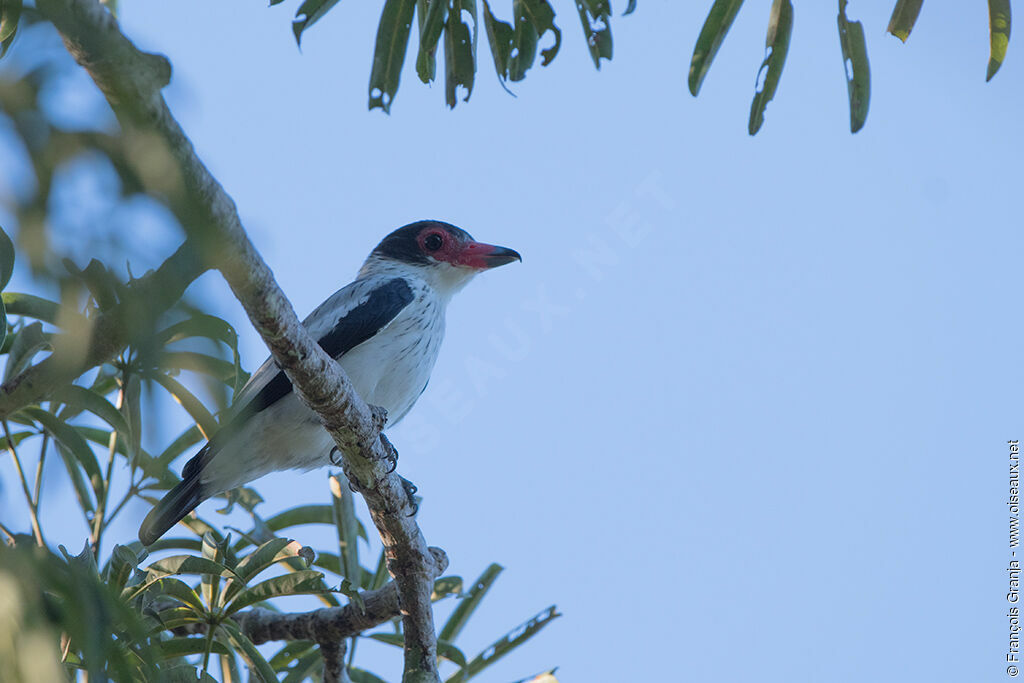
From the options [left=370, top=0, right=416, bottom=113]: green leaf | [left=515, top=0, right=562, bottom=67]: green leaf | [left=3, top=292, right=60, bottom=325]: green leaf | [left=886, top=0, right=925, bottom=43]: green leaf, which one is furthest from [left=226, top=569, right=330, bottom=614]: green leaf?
[left=886, top=0, right=925, bottom=43]: green leaf

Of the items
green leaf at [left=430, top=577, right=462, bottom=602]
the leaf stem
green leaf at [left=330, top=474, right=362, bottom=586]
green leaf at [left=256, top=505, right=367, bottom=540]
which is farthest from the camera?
green leaf at [left=256, top=505, right=367, bottom=540]

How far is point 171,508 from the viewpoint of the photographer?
4.25m

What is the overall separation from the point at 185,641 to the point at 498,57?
249 cm

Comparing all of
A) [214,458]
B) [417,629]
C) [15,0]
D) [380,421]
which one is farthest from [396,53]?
[15,0]

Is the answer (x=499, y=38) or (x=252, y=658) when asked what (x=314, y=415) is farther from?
(x=499, y=38)

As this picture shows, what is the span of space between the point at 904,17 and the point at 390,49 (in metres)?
1.92

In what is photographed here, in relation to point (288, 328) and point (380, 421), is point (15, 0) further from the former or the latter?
point (380, 421)

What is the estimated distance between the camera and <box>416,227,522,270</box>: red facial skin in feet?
18.9

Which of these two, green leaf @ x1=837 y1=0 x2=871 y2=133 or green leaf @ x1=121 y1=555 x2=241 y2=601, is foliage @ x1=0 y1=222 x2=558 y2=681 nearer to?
green leaf @ x1=121 y1=555 x2=241 y2=601

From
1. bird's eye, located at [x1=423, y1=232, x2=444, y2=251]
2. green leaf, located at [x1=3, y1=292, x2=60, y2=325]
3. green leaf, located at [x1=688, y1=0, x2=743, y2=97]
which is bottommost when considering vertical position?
green leaf, located at [x1=3, y1=292, x2=60, y2=325]

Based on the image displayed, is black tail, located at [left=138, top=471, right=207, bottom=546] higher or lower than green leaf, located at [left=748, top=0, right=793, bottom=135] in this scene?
lower

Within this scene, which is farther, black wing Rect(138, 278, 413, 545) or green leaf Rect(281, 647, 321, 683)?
black wing Rect(138, 278, 413, 545)

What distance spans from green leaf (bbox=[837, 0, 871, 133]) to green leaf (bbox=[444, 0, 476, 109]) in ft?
4.58

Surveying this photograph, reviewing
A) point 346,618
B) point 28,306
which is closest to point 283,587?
point 346,618
